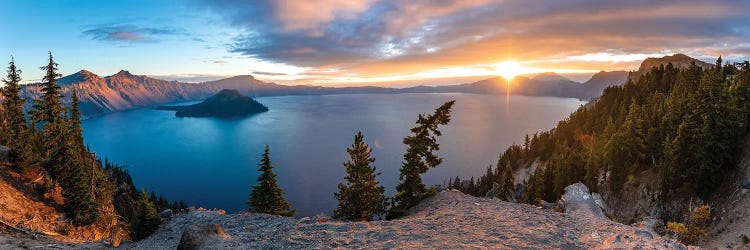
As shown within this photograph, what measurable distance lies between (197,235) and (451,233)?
1230 centimetres

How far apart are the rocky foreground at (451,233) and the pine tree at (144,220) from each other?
4.42 metres

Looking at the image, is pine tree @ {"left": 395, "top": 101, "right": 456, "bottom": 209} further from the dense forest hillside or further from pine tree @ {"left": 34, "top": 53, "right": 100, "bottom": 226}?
pine tree @ {"left": 34, "top": 53, "right": 100, "bottom": 226}

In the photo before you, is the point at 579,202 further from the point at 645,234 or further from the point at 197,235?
the point at 197,235

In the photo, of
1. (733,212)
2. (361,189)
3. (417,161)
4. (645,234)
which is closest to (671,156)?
(733,212)

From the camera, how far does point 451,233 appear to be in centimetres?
1617

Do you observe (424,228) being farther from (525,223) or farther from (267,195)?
(267,195)

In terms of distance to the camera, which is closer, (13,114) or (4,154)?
(4,154)

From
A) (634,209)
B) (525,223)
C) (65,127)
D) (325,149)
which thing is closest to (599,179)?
(634,209)

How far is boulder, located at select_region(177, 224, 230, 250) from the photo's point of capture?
16.1 meters

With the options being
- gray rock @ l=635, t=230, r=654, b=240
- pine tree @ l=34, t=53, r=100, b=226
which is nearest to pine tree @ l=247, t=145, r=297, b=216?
pine tree @ l=34, t=53, r=100, b=226

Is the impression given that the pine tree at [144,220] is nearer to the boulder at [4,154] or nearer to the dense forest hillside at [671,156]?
the boulder at [4,154]

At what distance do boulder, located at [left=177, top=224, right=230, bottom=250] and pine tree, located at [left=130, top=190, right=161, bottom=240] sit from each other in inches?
471

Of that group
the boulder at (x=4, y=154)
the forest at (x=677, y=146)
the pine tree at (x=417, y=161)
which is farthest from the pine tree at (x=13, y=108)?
the forest at (x=677, y=146)

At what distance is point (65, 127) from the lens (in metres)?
35.2
